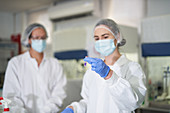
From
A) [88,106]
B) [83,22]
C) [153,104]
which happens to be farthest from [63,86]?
[83,22]

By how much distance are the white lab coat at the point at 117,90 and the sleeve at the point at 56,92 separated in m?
0.37

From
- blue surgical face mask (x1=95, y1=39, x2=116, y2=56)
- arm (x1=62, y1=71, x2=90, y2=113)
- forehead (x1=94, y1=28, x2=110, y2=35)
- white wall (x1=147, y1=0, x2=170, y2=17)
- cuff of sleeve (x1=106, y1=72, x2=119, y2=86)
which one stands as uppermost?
white wall (x1=147, y1=0, x2=170, y2=17)

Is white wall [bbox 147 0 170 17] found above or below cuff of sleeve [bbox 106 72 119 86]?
above

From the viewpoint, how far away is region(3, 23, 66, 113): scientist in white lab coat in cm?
172

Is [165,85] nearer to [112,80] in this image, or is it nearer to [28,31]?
[112,80]

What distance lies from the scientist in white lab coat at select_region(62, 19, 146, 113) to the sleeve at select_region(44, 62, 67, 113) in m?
0.37

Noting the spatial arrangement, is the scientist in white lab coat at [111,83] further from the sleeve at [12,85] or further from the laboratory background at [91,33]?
A: the sleeve at [12,85]

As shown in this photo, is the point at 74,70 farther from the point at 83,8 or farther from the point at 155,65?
the point at 155,65

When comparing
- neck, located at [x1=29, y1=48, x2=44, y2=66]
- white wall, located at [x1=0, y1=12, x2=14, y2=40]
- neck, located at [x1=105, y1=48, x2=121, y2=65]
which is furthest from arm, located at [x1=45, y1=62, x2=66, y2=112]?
white wall, located at [x1=0, y1=12, x2=14, y2=40]

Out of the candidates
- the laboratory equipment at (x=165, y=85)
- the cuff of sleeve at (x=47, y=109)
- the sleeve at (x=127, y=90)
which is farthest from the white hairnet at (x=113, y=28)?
the laboratory equipment at (x=165, y=85)

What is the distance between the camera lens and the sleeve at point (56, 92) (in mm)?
1712

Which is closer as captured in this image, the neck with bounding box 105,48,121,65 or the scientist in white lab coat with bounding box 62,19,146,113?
the scientist in white lab coat with bounding box 62,19,146,113

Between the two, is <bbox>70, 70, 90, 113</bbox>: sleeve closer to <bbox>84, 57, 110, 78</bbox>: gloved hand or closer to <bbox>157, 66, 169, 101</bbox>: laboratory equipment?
<bbox>84, 57, 110, 78</bbox>: gloved hand

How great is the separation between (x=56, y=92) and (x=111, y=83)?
2.87ft
